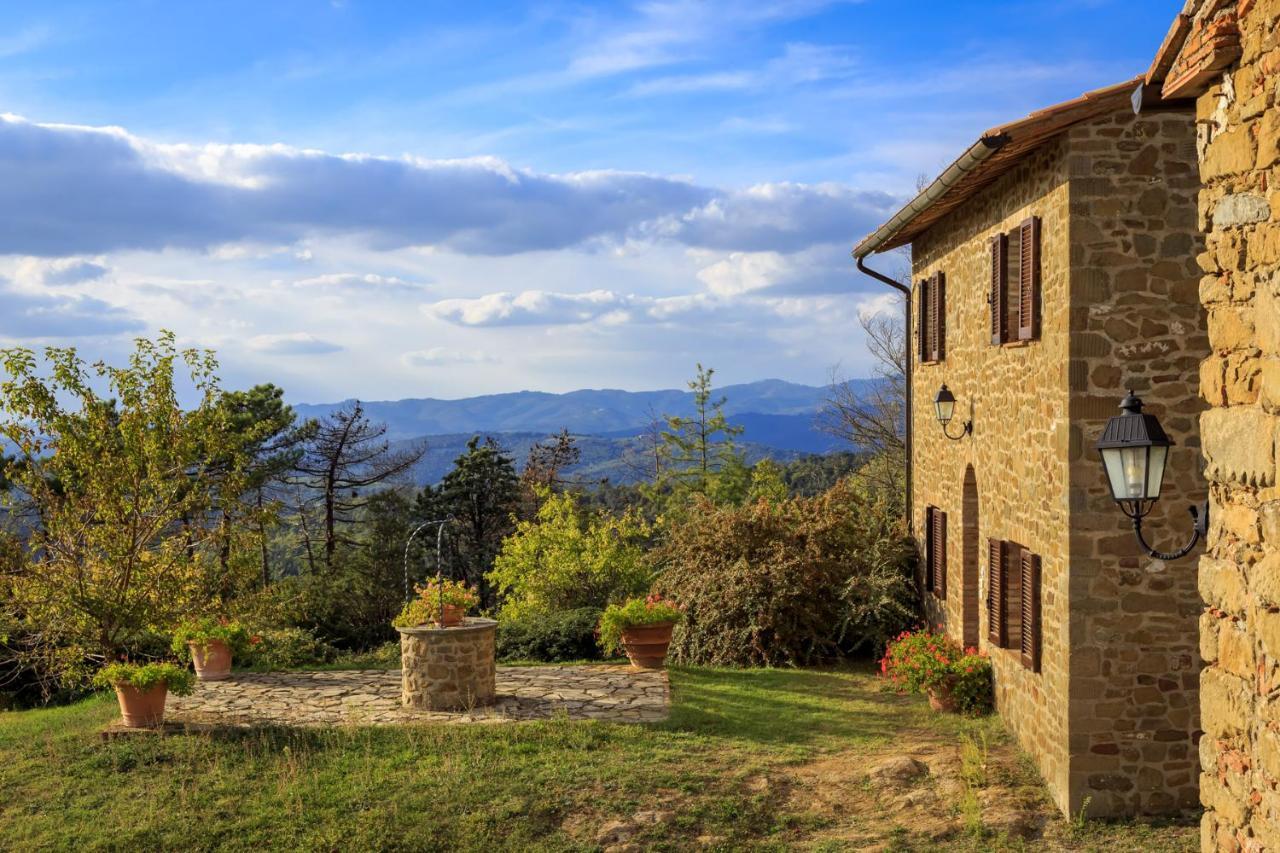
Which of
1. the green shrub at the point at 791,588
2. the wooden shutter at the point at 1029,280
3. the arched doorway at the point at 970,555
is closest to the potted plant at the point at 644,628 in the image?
the green shrub at the point at 791,588

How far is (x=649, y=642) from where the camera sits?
15445 mm

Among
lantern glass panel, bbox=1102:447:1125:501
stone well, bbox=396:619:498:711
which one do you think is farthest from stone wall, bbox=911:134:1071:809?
stone well, bbox=396:619:498:711

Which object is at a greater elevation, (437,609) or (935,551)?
(935,551)

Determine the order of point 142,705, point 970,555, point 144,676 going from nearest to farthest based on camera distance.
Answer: point 144,676, point 142,705, point 970,555

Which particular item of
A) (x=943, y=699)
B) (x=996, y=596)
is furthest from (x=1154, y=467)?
(x=943, y=699)

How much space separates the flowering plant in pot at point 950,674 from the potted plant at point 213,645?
9.27 m

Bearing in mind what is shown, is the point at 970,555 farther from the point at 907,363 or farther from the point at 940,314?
the point at 907,363

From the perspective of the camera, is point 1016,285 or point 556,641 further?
point 556,641

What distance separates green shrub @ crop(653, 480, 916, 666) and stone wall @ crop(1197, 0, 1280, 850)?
35.9ft

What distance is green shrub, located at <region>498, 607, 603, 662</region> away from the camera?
16938mm

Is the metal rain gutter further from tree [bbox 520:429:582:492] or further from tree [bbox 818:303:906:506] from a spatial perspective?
tree [bbox 520:429:582:492]

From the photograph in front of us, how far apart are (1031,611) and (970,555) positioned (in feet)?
9.67

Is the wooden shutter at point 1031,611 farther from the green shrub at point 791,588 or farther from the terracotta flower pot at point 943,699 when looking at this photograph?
the green shrub at point 791,588

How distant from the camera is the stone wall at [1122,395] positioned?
8.67m
